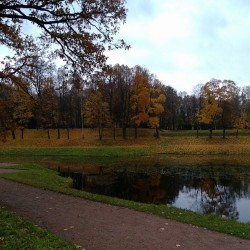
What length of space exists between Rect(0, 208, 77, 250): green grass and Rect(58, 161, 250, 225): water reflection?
374 inches

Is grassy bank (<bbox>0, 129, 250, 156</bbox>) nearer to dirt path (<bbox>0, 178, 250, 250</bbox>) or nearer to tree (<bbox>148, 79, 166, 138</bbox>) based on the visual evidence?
tree (<bbox>148, 79, 166, 138</bbox>)

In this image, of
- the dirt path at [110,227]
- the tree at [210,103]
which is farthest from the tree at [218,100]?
the dirt path at [110,227]

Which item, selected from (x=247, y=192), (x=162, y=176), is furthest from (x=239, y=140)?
(x=247, y=192)

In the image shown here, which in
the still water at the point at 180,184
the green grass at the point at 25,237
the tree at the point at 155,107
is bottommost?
the still water at the point at 180,184

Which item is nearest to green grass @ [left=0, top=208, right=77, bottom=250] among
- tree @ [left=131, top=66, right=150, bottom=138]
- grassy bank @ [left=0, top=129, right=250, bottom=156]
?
grassy bank @ [left=0, top=129, right=250, bottom=156]

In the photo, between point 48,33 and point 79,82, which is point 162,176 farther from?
point 48,33

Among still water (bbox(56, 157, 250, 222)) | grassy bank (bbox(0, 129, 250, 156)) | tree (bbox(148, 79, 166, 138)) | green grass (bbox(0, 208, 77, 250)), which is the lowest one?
still water (bbox(56, 157, 250, 222))

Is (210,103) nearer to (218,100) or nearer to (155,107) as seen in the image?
(218,100)

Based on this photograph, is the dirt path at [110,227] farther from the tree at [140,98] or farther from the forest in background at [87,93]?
the tree at [140,98]

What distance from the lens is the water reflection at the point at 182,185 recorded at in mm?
18047

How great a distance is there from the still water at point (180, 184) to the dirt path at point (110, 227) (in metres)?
5.54

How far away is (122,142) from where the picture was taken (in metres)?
54.9

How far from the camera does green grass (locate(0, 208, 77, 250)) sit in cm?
802

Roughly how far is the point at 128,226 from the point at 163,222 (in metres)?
1.41
